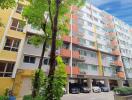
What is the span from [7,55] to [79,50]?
1693cm

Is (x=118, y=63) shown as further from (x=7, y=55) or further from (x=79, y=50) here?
(x=7, y=55)

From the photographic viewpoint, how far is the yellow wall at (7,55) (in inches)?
776

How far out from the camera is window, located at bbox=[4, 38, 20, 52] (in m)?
21.0

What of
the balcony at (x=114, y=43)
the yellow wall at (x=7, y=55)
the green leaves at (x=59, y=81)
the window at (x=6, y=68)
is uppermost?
the balcony at (x=114, y=43)

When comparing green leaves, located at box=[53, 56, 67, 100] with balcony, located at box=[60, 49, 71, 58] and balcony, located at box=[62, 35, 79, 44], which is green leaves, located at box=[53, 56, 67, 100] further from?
balcony, located at box=[62, 35, 79, 44]

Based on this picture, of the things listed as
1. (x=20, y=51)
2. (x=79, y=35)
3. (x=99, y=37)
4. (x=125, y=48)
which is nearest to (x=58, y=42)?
(x=20, y=51)

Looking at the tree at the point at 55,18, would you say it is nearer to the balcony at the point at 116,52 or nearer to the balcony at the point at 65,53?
the balcony at the point at 65,53

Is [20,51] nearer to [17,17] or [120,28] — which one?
[17,17]

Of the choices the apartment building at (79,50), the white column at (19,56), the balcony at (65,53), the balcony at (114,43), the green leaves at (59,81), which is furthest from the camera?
the balcony at (114,43)

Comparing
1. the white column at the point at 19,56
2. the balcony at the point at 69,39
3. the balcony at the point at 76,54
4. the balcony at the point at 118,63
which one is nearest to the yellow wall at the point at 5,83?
the white column at the point at 19,56

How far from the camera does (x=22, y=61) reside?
23031 millimetres

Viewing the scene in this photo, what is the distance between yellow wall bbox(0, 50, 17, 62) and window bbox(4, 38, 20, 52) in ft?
2.49

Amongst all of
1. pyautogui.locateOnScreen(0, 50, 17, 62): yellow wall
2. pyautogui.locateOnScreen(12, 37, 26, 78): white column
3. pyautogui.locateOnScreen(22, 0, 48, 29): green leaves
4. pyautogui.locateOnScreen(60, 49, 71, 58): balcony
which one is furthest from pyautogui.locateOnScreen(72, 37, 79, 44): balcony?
pyautogui.locateOnScreen(22, 0, 48, 29): green leaves

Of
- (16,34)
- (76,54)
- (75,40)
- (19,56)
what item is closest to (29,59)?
(19,56)
